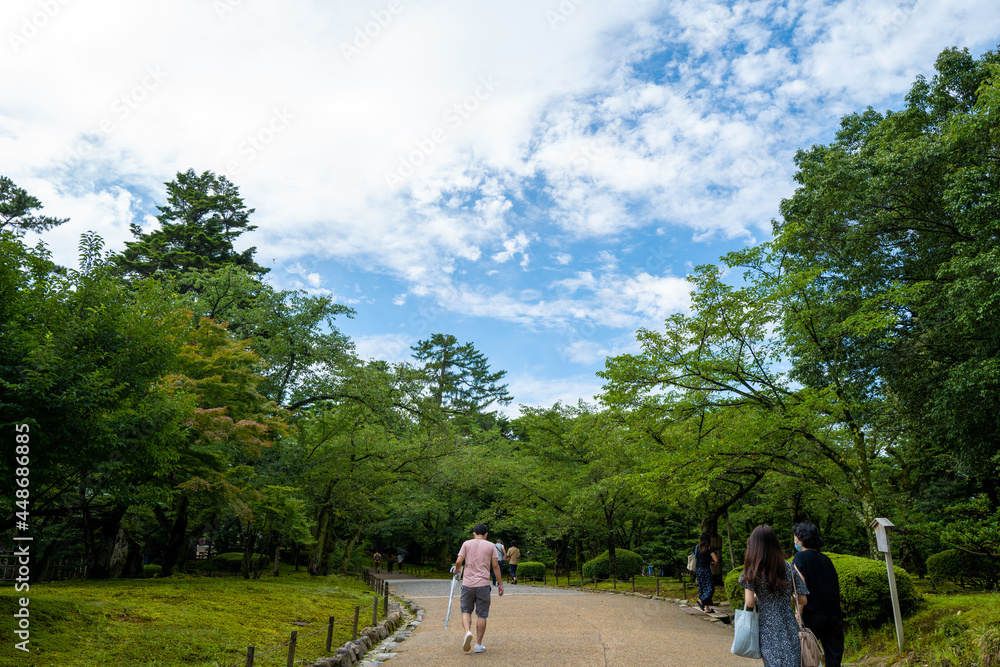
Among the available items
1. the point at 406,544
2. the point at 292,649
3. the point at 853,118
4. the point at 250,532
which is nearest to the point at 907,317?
the point at 853,118

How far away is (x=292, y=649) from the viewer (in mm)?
5715

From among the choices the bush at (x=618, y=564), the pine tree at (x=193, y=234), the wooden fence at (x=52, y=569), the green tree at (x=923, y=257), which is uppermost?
the pine tree at (x=193, y=234)

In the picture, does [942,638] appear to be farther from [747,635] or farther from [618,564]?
[618,564]

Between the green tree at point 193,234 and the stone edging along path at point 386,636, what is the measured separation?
2196 cm

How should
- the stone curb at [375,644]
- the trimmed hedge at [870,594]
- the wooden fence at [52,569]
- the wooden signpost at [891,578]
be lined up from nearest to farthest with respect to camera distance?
the wooden signpost at [891,578], the stone curb at [375,644], the trimmed hedge at [870,594], the wooden fence at [52,569]

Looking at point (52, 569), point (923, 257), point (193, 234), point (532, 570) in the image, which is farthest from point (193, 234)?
point (923, 257)

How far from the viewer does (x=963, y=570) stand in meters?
11.7

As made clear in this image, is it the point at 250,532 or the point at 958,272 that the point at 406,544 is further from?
the point at 958,272

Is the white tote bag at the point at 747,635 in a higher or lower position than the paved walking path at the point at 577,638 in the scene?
higher

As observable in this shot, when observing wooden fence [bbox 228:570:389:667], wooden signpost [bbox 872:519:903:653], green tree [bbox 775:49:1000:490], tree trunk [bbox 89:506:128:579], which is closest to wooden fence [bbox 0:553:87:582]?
tree trunk [bbox 89:506:128:579]

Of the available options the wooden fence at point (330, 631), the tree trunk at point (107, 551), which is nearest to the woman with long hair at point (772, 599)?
the wooden fence at point (330, 631)

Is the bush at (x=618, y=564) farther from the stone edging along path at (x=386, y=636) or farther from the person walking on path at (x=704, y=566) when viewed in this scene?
the person walking on path at (x=704, y=566)

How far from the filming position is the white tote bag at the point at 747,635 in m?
4.17

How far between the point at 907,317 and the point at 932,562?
5.74m
